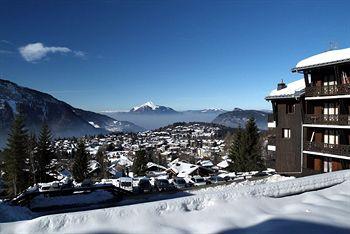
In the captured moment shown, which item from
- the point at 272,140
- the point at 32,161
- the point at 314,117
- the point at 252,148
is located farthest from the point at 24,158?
the point at 314,117

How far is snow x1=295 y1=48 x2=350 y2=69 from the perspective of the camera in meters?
21.8

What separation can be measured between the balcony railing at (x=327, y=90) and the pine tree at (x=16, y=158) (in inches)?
1440

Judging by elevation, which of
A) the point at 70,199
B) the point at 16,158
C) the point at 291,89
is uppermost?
the point at 291,89

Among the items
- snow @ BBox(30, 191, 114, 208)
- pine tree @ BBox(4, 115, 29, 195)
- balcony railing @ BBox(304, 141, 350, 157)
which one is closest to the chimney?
balcony railing @ BBox(304, 141, 350, 157)

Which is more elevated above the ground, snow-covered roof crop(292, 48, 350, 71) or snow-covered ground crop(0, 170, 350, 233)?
snow-covered roof crop(292, 48, 350, 71)

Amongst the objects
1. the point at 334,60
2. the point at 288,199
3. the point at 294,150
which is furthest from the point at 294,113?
the point at 288,199

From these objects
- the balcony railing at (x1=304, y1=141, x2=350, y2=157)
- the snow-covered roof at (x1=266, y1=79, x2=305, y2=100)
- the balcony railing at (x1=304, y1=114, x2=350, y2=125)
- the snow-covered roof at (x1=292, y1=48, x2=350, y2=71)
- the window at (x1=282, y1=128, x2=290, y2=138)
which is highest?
the snow-covered roof at (x1=292, y1=48, x2=350, y2=71)

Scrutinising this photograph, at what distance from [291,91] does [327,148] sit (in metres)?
5.56

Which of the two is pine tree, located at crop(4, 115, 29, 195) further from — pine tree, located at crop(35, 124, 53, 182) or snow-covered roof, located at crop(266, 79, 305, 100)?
snow-covered roof, located at crop(266, 79, 305, 100)

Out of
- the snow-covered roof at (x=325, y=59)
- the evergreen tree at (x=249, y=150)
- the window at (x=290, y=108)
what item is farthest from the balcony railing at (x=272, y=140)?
the evergreen tree at (x=249, y=150)

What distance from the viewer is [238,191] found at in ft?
19.6

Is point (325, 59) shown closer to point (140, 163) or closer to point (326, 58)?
point (326, 58)

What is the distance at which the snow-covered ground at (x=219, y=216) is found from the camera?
14.6 ft

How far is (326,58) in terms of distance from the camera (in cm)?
2300
